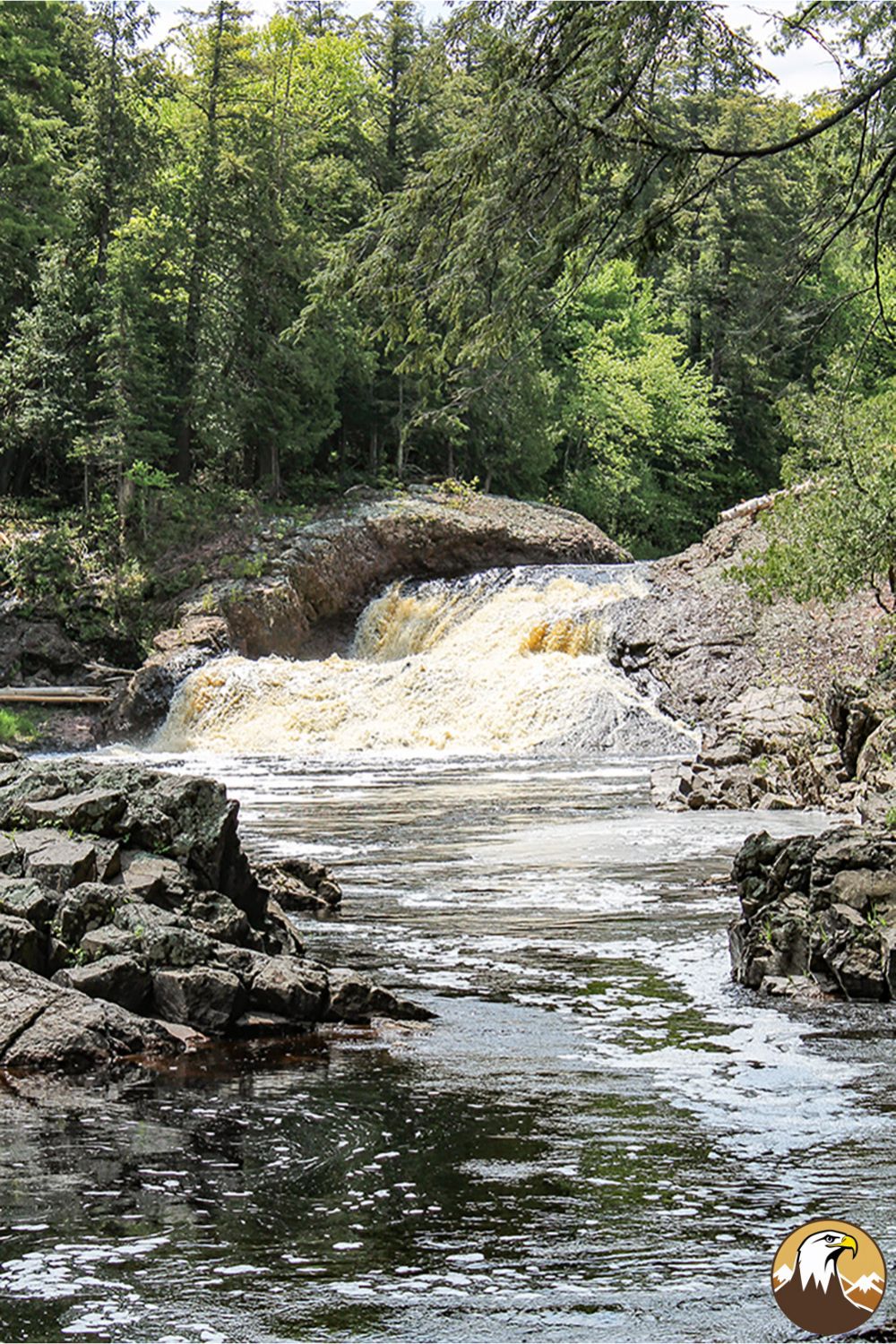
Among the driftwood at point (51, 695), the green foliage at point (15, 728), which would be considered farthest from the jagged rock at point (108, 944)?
the driftwood at point (51, 695)

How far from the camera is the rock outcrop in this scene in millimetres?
7988

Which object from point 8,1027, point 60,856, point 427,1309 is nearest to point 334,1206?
point 427,1309

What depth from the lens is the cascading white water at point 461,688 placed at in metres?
25.4

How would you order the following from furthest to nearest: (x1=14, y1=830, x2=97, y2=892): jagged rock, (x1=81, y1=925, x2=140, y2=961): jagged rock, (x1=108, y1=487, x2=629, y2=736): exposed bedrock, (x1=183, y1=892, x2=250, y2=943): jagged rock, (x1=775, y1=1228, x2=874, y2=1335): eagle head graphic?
(x1=108, y1=487, x2=629, y2=736): exposed bedrock, (x1=14, y1=830, x2=97, y2=892): jagged rock, (x1=183, y1=892, x2=250, y2=943): jagged rock, (x1=81, y1=925, x2=140, y2=961): jagged rock, (x1=775, y1=1228, x2=874, y2=1335): eagle head graphic

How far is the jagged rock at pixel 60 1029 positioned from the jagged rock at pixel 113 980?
0.16m

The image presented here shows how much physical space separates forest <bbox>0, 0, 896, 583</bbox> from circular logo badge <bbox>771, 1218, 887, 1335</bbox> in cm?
516

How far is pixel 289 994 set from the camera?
7441mm

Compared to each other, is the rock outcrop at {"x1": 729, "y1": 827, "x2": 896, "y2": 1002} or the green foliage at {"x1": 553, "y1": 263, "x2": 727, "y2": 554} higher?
the green foliage at {"x1": 553, "y1": 263, "x2": 727, "y2": 554}

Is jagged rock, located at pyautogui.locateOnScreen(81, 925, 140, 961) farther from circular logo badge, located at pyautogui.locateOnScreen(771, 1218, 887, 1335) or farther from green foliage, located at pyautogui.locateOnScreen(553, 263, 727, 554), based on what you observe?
green foliage, located at pyautogui.locateOnScreen(553, 263, 727, 554)

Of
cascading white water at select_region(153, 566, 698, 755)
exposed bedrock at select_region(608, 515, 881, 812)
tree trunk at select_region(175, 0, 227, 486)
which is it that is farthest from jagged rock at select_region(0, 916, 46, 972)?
tree trunk at select_region(175, 0, 227, 486)

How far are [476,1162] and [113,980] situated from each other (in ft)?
8.52

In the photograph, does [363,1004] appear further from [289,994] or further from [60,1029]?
[60,1029]

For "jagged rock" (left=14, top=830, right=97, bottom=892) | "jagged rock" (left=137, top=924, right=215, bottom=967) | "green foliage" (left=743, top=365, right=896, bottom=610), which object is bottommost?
"jagged rock" (left=137, top=924, right=215, bottom=967)

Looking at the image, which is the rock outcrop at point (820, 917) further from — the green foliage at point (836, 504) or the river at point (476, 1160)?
the green foliage at point (836, 504)
